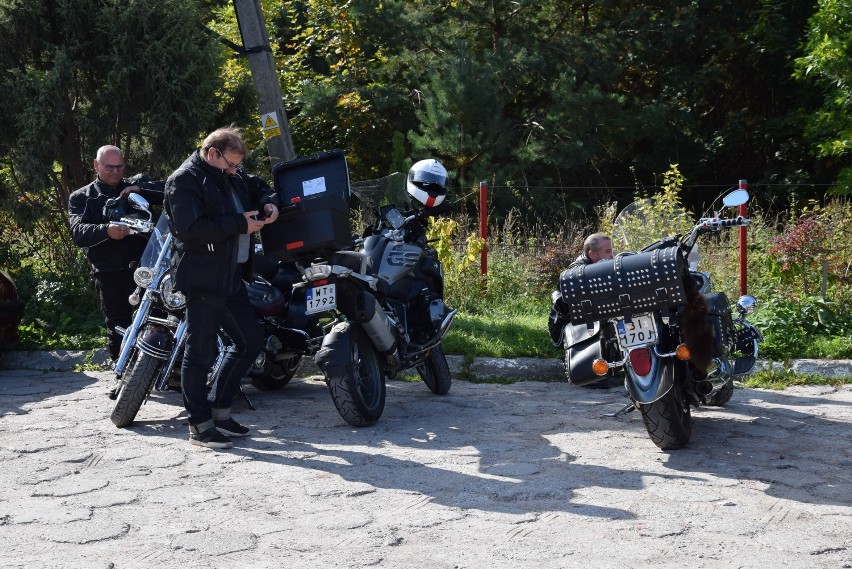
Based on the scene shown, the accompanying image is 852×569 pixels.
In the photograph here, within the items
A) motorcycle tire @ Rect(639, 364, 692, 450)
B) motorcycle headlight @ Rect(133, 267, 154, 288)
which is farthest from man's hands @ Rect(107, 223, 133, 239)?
motorcycle tire @ Rect(639, 364, 692, 450)

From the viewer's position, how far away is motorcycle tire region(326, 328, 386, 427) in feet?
22.6

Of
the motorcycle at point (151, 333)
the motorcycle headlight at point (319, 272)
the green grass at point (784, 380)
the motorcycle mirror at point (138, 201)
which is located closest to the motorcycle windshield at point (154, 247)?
the motorcycle at point (151, 333)

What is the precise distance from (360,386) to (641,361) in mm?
1934

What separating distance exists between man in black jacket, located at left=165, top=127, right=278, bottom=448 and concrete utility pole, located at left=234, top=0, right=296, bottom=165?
3777mm

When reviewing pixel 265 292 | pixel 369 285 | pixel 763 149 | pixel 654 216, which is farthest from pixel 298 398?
pixel 763 149

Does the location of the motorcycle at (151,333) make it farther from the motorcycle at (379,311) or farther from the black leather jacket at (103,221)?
the motorcycle at (379,311)

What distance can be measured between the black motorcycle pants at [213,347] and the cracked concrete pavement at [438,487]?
11.0 inches

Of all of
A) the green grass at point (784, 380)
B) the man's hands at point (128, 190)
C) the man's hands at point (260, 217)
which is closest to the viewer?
the man's hands at point (260, 217)

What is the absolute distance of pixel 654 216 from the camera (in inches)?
411

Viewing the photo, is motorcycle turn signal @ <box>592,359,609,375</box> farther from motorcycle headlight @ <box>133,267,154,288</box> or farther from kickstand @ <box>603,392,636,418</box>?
motorcycle headlight @ <box>133,267,154,288</box>

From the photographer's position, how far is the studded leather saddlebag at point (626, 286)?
19.6 feet

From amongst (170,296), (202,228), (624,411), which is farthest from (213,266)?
(624,411)

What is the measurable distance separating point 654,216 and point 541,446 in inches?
173

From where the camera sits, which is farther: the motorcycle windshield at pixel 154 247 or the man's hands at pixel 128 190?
the man's hands at pixel 128 190
